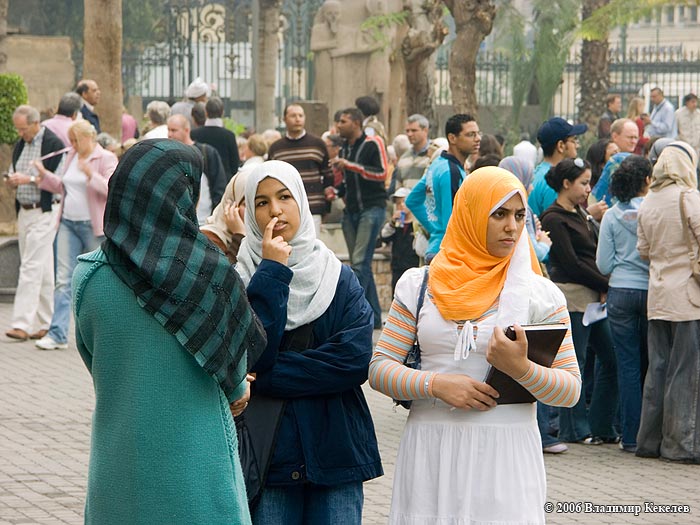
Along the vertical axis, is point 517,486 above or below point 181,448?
below

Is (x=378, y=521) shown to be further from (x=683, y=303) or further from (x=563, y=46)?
(x=563, y=46)

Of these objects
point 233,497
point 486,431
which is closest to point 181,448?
point 233,497

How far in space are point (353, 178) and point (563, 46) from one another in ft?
71.9

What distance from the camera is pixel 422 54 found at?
2233 cm

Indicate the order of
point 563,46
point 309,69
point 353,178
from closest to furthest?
point 353,178 < point 309,69 < point 563,46

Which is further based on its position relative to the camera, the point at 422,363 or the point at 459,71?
the point at 459,71

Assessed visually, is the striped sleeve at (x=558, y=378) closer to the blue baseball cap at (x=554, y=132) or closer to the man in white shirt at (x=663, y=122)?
the blue baseball cap at (x=554, y=132)

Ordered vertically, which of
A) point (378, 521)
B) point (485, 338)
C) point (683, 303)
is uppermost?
point (485, 338)

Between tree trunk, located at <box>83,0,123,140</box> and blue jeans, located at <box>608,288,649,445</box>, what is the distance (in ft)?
36.1

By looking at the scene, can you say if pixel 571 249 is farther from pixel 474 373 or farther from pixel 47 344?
pixel 47 344

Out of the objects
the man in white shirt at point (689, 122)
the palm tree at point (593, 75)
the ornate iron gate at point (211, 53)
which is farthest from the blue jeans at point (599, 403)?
the ornate iron gate at point (211, 53)

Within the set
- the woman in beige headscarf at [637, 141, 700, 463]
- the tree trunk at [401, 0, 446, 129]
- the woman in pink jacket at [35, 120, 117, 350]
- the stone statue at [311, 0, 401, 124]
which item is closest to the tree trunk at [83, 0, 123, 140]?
the tree trunk at [401, 0, 446, 129]

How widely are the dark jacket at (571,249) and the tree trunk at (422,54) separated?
41.4 ft

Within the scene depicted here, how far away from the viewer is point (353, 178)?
14.6 metres
